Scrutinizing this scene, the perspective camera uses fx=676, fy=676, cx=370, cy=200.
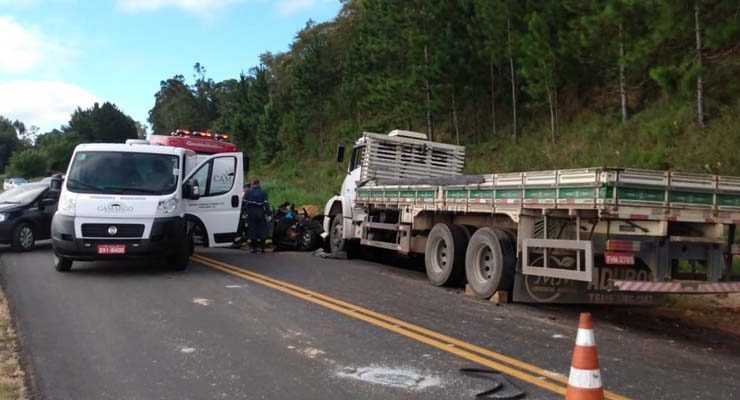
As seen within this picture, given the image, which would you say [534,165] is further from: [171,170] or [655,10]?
[171,170]

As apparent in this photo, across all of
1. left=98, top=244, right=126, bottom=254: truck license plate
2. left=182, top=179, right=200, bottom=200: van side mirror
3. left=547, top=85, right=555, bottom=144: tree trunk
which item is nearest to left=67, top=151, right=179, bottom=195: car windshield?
left=182, top=179, right=200, bottom=200: van side mirror

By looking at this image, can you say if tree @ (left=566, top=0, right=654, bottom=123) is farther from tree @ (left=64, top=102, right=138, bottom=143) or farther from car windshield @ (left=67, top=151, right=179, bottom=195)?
tree @ (left=64, top=102, right=138, bottom=143)

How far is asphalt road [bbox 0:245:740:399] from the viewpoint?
536cm

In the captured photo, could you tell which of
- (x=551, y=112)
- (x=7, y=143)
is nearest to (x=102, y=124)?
(x=7, y=143)

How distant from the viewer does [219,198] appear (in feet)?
44.4

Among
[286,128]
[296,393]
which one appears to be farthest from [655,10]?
[286,128]

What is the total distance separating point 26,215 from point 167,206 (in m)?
5.68

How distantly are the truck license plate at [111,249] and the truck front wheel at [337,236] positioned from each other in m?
5.19

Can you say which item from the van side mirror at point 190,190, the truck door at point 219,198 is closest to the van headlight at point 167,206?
the van side mirror at point 190,190

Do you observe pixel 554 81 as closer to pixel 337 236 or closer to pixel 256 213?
pixel 337 236

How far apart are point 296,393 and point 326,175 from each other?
114 ft

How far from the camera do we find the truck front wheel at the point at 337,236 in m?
14.9

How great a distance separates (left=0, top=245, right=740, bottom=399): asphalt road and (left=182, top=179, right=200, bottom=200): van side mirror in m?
1.91

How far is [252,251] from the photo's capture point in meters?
15.5
